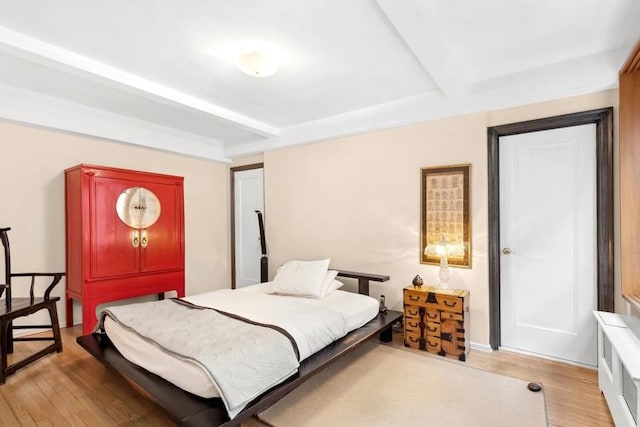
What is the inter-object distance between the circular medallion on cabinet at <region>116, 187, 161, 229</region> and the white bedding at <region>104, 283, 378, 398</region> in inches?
55.4

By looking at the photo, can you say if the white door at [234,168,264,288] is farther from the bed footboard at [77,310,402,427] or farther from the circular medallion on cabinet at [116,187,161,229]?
the bed footboard at [77,310,402,427]

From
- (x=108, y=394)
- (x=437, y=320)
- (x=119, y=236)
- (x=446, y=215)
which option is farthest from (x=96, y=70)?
(x=437, y=320)

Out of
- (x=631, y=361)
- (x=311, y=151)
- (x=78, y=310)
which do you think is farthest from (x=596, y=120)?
(x=78, y=310)

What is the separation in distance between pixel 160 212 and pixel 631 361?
442 cm

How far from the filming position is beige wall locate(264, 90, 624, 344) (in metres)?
3.15

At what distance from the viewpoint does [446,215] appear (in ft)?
11.0

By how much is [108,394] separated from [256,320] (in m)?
1.14

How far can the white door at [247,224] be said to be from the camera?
5188 mm

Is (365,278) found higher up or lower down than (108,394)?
higher up

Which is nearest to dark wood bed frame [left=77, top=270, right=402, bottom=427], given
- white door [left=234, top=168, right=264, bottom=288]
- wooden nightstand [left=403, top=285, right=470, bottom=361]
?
wooden nightstand [left=403, top=285, right=470, bottom=361]

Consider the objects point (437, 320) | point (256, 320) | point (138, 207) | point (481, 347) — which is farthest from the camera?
point (138, 207)

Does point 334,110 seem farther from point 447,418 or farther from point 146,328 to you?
point 447,418

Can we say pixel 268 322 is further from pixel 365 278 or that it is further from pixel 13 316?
pixel 13 316

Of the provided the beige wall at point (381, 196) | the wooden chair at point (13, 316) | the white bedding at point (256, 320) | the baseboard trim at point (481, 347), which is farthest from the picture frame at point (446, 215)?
the wooden chair at point (13, 316)
